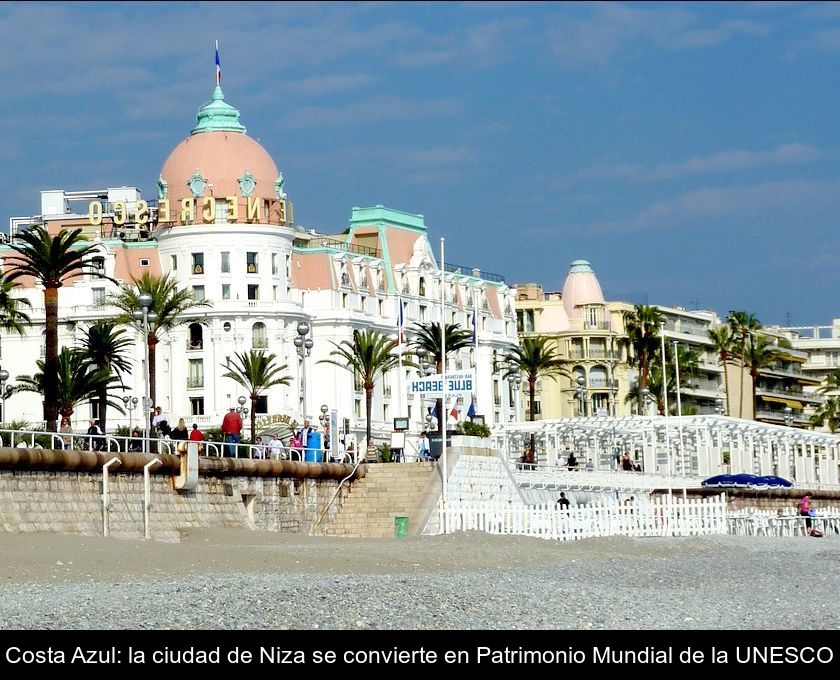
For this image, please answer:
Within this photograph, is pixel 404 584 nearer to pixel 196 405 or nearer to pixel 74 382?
pixel 74 382

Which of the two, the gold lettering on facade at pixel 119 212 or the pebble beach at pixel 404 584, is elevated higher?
the gold lettering on facade at pixel 119 212

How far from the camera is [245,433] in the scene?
92.1 meters

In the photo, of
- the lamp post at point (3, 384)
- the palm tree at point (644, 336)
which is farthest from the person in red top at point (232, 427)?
the palm tree at point (644, 336)

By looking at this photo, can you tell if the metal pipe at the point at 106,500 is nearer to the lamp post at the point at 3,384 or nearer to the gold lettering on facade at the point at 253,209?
the lamp post at the point at 3,384

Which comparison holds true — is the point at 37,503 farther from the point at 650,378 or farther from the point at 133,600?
the point at 650,378

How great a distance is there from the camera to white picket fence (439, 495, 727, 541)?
47.3 m

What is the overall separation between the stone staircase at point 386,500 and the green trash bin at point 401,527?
0.60 feet

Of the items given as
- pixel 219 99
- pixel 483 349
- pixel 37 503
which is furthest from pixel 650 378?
pixel 37 503

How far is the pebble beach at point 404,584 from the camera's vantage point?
24.7 meters

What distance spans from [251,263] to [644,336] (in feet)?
113

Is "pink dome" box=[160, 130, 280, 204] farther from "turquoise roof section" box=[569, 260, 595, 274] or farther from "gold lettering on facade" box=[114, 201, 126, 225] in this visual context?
"turquoise roof section" box=[569, 260, 595, 274]

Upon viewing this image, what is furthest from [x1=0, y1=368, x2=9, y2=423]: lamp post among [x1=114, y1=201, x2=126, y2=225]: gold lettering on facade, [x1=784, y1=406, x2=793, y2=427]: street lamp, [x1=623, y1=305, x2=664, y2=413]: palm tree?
[x1=784, y1=406, x2=793, y2=427]: street lamp

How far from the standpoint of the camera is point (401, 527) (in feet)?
161

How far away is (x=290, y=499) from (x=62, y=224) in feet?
193
